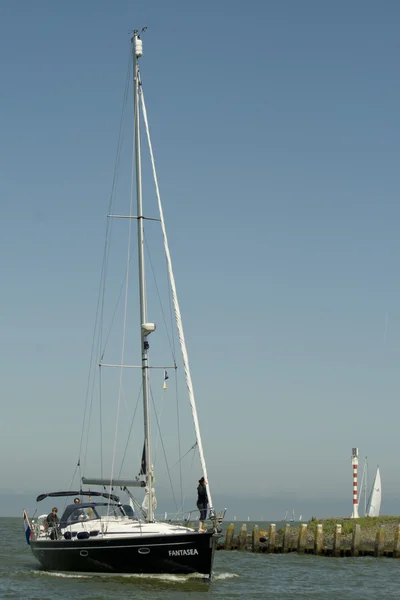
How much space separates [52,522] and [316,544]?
18187mm

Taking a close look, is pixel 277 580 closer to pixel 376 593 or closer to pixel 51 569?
pixel 376 593

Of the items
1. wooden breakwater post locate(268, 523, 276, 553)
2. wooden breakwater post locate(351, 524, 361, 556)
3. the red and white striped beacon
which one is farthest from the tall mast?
the red and white striped beacon

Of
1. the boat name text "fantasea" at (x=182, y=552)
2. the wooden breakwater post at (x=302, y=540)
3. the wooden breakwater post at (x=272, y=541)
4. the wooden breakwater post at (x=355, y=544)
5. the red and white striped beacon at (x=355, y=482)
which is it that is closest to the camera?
the boat name text "fantasea" at (x=182, y=552)

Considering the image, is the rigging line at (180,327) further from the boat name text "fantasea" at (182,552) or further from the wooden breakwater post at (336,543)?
the wooden breakwater post at (336,543)

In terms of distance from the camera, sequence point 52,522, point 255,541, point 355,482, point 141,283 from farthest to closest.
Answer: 1. point 355,482
2. point 255,541
3. point 52,522
4. point 141,283

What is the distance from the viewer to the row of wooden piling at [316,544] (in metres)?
51.7

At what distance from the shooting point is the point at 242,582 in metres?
38.7

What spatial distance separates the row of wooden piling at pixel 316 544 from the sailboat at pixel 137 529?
16.2m

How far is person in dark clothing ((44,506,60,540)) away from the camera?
38.9 meters

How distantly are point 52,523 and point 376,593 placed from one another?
44.1 feet

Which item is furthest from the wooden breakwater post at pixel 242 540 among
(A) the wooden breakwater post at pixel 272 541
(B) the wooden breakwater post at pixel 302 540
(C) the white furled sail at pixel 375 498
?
(C) the white furled sail at pixel 375 498

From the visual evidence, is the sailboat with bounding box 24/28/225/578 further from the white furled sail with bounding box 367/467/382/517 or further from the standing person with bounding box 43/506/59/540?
the white furled sail with bounding box 367/467/382/517

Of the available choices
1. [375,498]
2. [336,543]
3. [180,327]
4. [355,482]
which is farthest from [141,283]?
[375,498]

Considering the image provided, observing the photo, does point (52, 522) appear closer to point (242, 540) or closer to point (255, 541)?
point (255, 541)
